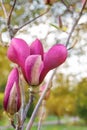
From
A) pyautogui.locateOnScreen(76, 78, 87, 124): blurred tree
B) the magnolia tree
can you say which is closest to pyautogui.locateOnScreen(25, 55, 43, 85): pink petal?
the magnolia tree

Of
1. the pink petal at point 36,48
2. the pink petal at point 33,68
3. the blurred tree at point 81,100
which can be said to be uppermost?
the pink petal at point 36,48

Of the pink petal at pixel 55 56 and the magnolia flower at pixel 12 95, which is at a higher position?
the pink petal at pixel 55 56

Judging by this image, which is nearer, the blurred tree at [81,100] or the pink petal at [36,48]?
the pink petal at [36,48]

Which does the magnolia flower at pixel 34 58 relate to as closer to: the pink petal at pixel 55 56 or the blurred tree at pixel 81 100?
the pink petal at pixel 55 56

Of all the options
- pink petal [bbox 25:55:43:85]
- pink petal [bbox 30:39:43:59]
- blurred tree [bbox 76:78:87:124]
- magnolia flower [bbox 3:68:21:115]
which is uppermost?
pink petal [bbox 30:39:43:59]

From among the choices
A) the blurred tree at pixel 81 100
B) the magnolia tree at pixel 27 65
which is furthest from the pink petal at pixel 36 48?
the blurred tree at pixel 81 100

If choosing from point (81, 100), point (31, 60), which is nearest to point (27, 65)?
point (31, 60)

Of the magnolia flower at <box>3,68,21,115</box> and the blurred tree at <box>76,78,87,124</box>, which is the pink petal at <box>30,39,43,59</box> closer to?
the magnolia flower at <box>3,68,21,115</box>
